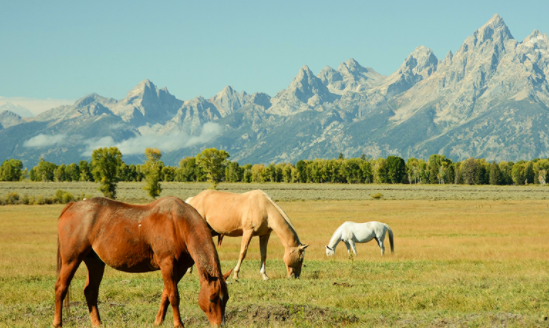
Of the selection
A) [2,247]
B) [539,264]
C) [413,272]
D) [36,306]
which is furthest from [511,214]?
[36,306]

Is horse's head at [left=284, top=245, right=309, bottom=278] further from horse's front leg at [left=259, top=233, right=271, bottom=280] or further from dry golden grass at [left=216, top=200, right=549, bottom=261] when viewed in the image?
dry golden grass at [left=216, top=200, right=549, bottom=261]

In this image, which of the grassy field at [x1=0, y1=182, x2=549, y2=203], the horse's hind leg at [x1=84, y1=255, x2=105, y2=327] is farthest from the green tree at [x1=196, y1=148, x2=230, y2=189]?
the horse's hind leg at [x1=84, y1=255, x2=105, y2=327]

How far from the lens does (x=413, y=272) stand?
17812 mm

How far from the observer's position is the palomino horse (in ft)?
51.1

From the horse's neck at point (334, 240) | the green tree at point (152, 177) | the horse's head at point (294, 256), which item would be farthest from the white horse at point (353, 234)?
the green tree at point (152, 177)

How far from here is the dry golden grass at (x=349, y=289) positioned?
34.5 feet

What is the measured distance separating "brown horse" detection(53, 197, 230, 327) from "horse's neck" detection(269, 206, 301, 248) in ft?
21.8

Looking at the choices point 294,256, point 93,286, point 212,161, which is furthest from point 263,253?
point 212,161

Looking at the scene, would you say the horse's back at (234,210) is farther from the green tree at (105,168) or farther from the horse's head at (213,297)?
the green tree at (105,168)

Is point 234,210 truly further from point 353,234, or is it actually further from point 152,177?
point 152,177

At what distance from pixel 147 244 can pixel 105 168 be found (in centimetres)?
6706

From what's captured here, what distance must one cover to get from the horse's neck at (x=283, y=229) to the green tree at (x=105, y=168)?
198 ft

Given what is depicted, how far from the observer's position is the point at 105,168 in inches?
2847

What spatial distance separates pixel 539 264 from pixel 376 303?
1070cm
